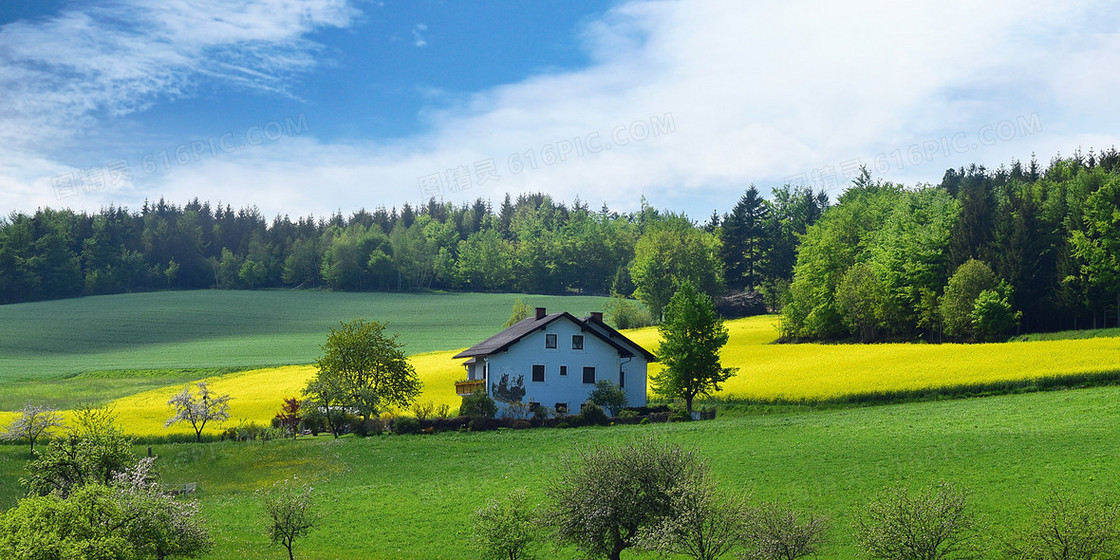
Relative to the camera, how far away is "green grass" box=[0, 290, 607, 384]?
319 ft

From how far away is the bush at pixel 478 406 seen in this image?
5497cm

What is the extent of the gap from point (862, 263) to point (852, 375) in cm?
3789

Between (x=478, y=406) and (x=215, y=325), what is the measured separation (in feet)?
285

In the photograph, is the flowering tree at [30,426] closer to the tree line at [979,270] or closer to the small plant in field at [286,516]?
the small plant in field at [286,516]

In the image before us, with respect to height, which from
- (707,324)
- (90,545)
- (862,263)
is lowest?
(90,545)

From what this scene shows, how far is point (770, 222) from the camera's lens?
14162 cm

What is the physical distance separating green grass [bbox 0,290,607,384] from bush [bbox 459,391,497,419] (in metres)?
39.7

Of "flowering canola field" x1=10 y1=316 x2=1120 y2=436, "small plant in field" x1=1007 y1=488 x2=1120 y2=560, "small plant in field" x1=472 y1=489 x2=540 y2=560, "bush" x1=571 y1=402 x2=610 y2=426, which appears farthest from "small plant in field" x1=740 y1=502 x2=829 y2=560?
"flowering canola field" x1=10 y1=316 x2=1120 y2=436

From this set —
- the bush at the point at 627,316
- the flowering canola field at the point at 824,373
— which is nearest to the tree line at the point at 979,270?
the flowering canola field at the point at 824,373

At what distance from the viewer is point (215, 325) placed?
129875 millimetres

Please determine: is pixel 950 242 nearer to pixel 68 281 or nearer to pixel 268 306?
pixel 268 306

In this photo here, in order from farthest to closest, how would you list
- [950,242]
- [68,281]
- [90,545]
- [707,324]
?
[68,281]
[950,242]
[707,324]
[90,545]

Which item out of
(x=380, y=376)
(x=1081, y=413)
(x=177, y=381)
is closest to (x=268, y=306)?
(x=177, y=381)

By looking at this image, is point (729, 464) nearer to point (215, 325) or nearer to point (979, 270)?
point (979, 270)
